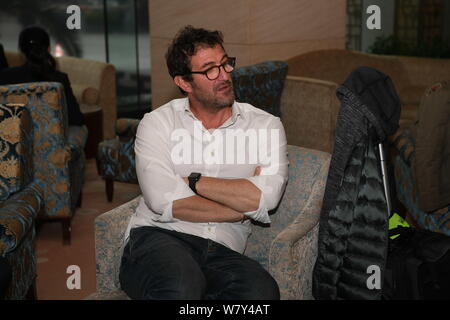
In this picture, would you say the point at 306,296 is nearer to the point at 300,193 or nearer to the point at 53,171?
the point at 300,193

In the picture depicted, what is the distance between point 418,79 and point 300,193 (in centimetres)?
370

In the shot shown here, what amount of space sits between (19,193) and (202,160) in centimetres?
93

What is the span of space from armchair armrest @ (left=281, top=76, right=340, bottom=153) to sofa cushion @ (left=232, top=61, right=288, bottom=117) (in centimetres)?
10

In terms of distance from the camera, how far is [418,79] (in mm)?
5738

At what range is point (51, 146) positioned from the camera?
12.8 feet

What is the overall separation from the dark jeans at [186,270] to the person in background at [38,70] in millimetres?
2479

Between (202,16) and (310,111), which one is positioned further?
(202,16)

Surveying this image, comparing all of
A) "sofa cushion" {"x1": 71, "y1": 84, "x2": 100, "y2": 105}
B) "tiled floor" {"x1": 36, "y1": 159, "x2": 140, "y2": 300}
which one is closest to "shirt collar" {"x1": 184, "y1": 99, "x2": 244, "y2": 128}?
"tiled floor" {"x1": 36, "y1": 159, "x2": 140, "y2": 300}

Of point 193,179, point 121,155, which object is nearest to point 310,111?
point 121,155

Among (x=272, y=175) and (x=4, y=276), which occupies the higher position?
(x=272, y=175)

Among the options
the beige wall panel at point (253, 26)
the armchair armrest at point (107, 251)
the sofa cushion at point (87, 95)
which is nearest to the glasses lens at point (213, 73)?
the armchair armrest at point (107, 251)

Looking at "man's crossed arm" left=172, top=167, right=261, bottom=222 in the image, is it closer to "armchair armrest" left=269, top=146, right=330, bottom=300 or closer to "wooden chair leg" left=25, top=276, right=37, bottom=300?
"armchair armrest" left=269, top=146, right=330, bottom=300

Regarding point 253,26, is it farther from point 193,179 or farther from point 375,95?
point 193,179
